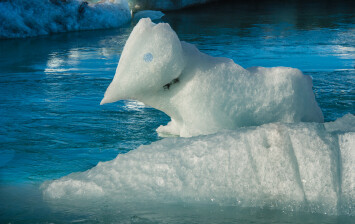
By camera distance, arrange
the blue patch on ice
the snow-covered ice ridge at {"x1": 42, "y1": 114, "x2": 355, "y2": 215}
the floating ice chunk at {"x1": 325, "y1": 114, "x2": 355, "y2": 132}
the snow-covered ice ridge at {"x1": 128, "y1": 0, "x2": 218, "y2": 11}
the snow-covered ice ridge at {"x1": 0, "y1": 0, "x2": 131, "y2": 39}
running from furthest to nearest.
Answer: the snow-covered ice ridge at {"x1": 128, "y1": 0, "x2": 218, "y2": 11}
the snow-covered ice ridge at {"x1": 0, "y1": 0, "x2": 131, "y2": 39}
the blue patch on ice
the floating ice chunk at {"x1": 325, "y1": 114, "x2": 355, "y2": 132}
the snow-covered ice ridge at {"x1": 42, "y1": 114, "x2": 355, "y2": 215}

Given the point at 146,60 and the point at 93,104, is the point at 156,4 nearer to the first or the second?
the point at 93,104

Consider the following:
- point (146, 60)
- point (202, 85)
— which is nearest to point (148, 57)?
point (146, 60)

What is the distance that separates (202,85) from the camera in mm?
2885

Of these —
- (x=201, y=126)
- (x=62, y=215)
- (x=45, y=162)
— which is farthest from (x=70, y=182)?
(x=201, y=126)

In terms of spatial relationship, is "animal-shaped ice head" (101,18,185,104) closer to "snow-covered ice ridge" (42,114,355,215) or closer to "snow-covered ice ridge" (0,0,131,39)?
"snow-covered ice ridge" (42,114,355,215)

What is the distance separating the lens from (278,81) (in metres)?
2.89

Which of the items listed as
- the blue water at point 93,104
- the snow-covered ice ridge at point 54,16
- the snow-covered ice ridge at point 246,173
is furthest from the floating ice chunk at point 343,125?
the snow-covered ice ridge at point 54,16

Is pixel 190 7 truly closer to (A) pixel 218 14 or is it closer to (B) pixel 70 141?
(A) pixel 218 14

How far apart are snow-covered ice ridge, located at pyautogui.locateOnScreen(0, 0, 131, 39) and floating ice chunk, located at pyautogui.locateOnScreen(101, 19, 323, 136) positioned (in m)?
8.26

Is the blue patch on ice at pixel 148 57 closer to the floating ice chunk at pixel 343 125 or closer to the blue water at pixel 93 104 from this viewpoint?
the blue water at pixel 93 104

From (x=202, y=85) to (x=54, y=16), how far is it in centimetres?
904

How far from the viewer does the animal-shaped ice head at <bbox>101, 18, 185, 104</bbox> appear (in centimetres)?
278

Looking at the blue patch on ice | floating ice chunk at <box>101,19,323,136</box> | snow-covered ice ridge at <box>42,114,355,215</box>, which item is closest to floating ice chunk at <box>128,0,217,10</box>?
floating ice chunk at <box>101,19,323,136</box>

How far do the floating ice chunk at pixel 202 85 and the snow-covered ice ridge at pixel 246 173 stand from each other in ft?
1.17
